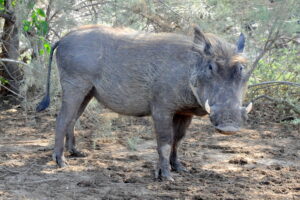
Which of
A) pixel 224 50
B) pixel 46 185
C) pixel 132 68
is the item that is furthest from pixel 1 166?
pixel 224 50

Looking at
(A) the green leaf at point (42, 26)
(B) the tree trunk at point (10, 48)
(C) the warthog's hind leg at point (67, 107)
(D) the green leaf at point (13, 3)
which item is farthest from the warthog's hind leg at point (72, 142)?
(B) the tree trunk at point (10, 48)

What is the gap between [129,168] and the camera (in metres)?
5.18

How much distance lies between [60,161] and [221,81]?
195 cm

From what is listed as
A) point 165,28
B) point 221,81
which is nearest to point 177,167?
point 221,81

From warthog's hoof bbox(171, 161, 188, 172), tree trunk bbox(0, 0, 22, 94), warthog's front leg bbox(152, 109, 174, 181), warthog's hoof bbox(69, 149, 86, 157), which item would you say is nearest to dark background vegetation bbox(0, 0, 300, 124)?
tree trunk bbox(0, 0, 22, 94)

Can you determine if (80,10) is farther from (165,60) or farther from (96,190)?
(96,190)

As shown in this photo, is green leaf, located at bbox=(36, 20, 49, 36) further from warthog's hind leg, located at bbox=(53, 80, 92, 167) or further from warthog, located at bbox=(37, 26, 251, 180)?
warthog's hind leg, located at bbox=(53, 80, 92, 167)

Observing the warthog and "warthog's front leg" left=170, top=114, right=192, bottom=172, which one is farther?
"warthog's front leg" left=170, top=114, right=192, bottom=172

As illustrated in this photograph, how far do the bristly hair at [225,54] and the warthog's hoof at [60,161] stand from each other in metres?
1.97

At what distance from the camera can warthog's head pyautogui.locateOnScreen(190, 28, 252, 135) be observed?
167 inches

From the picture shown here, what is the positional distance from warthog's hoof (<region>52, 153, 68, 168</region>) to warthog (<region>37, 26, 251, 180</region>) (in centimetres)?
2

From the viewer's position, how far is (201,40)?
15.8 ft

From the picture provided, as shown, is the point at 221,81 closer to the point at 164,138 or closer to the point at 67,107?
the point at 164,138

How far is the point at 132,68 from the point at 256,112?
3.42 meters
